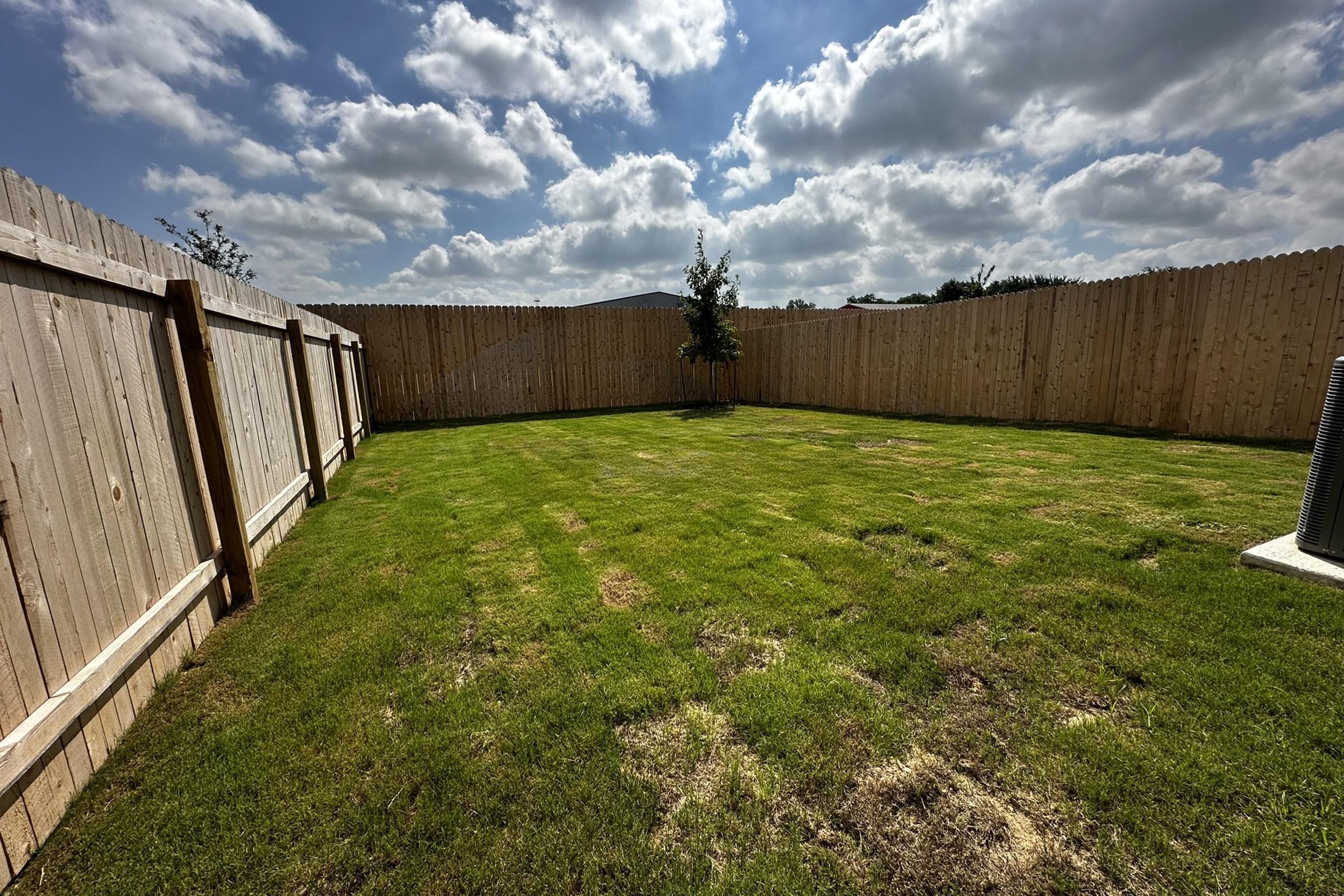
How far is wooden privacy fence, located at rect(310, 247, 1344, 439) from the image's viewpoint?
543cm

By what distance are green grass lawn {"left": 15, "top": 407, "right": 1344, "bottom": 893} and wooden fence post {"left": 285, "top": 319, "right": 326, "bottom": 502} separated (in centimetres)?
163

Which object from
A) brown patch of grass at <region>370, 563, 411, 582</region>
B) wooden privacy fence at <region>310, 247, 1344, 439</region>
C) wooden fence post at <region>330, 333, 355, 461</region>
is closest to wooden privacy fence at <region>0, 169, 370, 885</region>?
brown patch of grass at <region>370, 563, 411, 582</region>

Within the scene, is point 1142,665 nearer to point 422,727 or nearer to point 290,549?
point 422,727

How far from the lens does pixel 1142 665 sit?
180 cm

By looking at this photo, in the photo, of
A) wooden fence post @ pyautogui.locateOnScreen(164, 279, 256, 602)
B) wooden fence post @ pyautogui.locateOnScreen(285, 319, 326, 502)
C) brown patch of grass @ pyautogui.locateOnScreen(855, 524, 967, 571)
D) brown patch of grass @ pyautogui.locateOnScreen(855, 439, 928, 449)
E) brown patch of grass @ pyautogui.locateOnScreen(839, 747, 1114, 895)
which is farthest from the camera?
brown patch of grass @ pyautogui.locateOnScreen(855, 439, 928, 449)

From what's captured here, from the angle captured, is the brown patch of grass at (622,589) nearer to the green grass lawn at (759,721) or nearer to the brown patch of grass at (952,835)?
the green grass lawn at (759,721)

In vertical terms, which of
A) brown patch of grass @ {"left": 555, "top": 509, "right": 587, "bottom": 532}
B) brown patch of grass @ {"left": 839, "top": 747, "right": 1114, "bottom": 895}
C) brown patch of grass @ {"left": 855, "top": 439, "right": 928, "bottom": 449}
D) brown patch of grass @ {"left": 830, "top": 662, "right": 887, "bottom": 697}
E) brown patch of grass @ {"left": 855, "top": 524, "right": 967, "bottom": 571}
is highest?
brown patch of grass @ {"left": 855, "top": 439, "right": 928, "bottom": 449}

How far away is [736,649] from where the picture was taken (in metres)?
2.04

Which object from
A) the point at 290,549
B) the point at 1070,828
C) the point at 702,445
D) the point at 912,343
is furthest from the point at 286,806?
the point at 912,343

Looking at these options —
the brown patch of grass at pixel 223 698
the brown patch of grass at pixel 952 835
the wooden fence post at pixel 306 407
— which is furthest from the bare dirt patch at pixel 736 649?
the wooden fence post at pixel 306 407

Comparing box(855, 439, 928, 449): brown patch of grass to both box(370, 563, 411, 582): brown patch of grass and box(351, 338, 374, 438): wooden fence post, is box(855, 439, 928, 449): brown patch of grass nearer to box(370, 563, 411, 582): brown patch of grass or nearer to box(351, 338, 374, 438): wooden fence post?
box(370, 563, 411, 582): brown patch of grass

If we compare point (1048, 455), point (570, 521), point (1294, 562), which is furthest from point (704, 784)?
point (1048, 455)

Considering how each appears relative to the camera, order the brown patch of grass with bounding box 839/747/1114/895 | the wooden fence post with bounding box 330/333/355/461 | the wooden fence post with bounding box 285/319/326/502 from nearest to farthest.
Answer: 1. the brown patch of grass with bounding box 839/747/1114/895
2. the wooden fence post with bounding box 285/319/326/502
3. the wooden fence post with bounding box 330/333/355/461

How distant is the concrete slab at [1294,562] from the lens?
7.41ft
